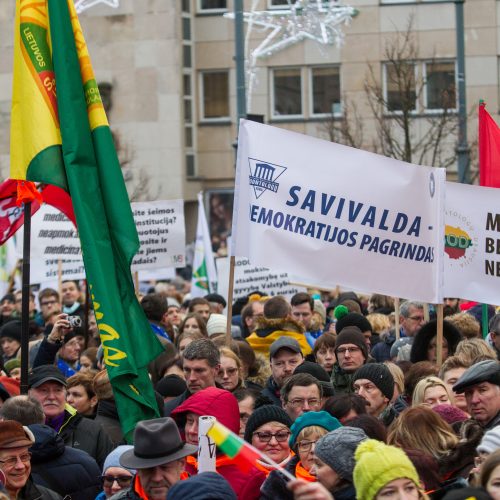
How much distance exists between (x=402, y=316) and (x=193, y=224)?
93.7ft

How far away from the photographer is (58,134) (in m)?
8.53

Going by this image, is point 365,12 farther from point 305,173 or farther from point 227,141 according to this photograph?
point 305,173

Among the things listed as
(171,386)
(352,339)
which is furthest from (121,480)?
(352,339)

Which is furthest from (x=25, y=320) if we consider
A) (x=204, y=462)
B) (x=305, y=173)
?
(x=305, y=173)

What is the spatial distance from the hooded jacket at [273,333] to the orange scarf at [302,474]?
4.51m

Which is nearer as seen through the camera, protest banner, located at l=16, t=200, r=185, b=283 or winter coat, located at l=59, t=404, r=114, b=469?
winter coat, located at l=59, t=404, r=114, b=469

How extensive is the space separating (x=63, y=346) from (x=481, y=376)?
19.1ft

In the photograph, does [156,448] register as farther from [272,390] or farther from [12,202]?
[12,202]

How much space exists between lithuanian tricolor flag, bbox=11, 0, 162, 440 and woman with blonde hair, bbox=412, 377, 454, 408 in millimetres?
1520

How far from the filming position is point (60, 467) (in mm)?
7801

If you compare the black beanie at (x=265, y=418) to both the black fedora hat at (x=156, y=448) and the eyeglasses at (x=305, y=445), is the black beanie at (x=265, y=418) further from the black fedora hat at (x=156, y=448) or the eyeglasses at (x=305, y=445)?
the black fedora hat at (x=156, y=448)

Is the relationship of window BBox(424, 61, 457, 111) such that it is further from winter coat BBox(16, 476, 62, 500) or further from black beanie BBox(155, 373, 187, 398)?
winter coat BBox(16, 476, 62, 500)

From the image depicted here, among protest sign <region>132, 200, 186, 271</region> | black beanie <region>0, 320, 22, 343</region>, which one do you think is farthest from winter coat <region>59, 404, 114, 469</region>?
protest sign <region>132, 200, 186, 271</region>

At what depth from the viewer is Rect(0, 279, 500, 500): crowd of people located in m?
6.14
